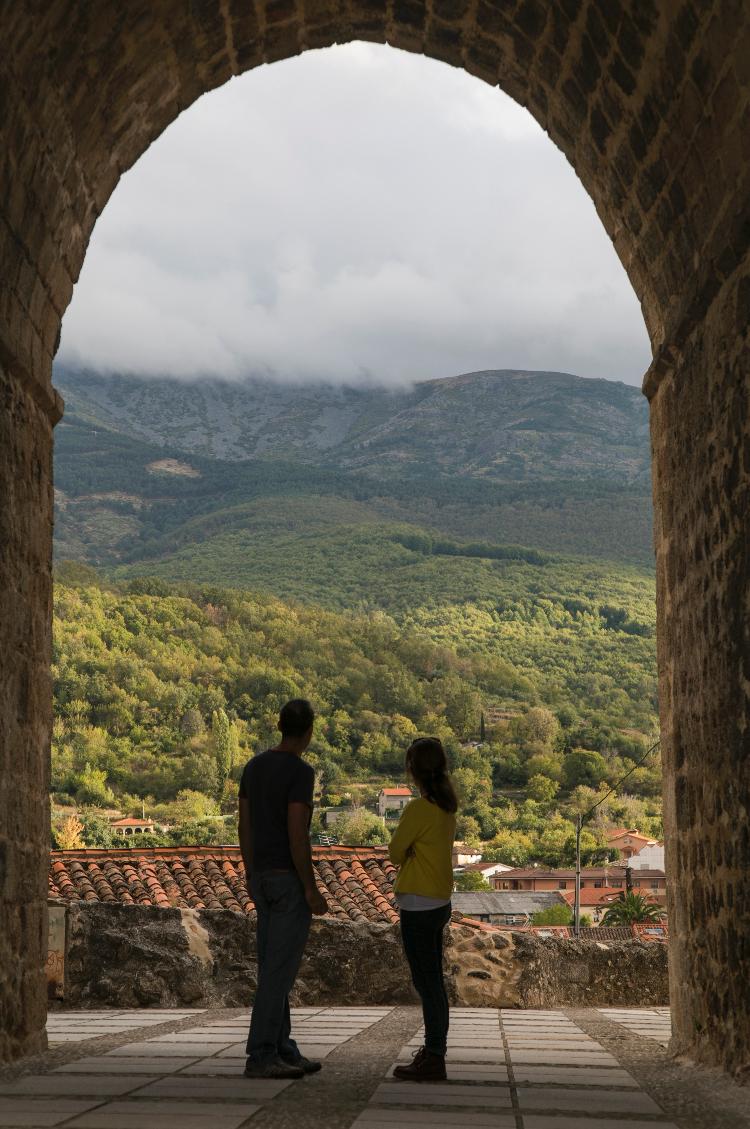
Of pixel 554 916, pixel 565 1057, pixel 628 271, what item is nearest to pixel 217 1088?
pixel 565 1057

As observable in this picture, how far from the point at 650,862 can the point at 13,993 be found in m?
54.7

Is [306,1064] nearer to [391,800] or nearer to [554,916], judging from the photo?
[554,916]

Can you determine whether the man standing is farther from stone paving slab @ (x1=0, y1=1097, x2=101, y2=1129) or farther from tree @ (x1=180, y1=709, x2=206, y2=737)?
tree @ (x1=180, y1=709, x2=206, y2=737)

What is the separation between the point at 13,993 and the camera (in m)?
5.64

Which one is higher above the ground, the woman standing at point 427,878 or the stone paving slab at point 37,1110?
the woman standing at point 427,878

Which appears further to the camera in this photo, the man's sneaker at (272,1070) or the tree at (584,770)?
the tree at (584,770)

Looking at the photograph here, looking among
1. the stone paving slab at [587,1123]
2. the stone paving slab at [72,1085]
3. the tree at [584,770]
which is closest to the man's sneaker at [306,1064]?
the stone paving slab at [72,1085]

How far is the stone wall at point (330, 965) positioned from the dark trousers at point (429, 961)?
13.4 ft

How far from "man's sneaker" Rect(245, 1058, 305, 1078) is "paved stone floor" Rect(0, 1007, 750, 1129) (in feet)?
0.17

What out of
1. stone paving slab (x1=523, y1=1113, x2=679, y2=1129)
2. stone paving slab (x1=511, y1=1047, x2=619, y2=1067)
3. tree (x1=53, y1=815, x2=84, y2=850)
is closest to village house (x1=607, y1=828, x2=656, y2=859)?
tree (x1=53, y1=815, x2=84, y2=850)

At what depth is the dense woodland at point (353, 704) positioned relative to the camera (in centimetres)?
6294

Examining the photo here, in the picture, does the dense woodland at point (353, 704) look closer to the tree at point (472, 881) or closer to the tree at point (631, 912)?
the tree at point (472, 881)

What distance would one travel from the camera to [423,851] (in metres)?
5.15

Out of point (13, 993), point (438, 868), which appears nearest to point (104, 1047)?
point (13, 993)
